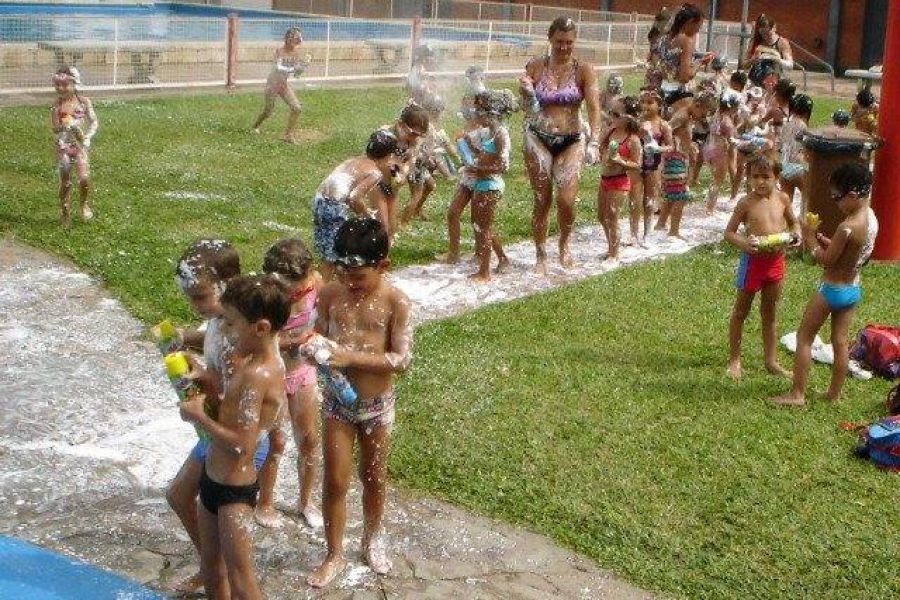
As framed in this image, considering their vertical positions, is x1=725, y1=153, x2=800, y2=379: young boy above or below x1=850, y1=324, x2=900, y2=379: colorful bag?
above

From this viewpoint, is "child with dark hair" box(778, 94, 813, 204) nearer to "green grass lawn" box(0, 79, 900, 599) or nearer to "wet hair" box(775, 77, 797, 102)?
"wet hair" box(775, 77, 797, 102)

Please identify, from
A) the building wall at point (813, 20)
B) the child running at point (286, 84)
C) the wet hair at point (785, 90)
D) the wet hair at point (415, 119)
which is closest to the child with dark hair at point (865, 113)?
the wet hair at point (785, 90)

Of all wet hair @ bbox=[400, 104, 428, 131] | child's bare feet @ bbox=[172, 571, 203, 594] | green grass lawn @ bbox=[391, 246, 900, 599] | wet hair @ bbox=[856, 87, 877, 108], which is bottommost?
child's bare feet @ bbox=[172, 571, 203, 594]

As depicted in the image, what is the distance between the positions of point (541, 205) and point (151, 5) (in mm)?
25643

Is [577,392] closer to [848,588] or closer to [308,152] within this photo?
[848,588]

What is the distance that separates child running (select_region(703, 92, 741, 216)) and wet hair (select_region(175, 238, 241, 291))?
9.71 metres

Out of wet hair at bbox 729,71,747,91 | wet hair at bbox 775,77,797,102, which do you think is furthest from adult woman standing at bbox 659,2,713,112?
wet hair at bbox 775,77,797,102

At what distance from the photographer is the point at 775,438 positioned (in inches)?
288

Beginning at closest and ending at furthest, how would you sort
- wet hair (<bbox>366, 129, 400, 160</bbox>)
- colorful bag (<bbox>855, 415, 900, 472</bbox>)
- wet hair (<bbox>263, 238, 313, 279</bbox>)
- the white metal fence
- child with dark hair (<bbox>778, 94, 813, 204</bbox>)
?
wet hair (<bbox>263, 238, 313, 279</bbox>) → colorful bag (<bbox>855, 415, 900, 472</bbox>) → wet hair (<bbox>366, 129, 400, 160</bbox>) → child with dark hair (<bbox>778, 94, 813, 204</bbox>) → the white metal fence

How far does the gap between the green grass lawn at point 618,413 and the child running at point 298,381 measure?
0.70m

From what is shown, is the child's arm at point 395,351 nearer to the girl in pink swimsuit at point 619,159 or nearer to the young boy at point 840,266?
the young boy at point 840,266

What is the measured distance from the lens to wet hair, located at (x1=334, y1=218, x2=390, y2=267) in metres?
5.16

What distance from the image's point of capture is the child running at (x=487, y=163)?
10383mm

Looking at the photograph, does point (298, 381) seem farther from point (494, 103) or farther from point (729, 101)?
point (729, 101)
